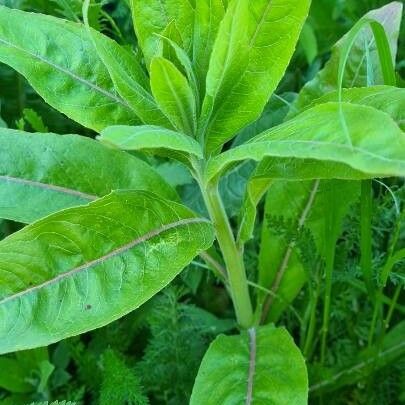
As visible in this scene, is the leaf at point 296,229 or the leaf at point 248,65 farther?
the leaf at point 296,229

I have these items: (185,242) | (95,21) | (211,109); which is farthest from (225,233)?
(95,21)

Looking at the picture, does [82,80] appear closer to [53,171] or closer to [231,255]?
[53,171]

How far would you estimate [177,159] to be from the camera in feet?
3.07

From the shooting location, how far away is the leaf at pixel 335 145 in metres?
0.64

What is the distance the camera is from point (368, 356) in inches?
44.9

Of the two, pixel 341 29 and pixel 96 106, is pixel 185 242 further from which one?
pixel 341 29

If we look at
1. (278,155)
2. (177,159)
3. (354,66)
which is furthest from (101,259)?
(354,66)

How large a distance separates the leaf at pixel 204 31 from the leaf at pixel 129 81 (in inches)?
2.8

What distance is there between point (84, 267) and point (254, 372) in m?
0.31

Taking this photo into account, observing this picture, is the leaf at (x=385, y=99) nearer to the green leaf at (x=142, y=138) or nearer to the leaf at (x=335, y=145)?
the leaf at (x=335, y=145)

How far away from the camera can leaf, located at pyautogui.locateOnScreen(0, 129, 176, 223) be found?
99 cm

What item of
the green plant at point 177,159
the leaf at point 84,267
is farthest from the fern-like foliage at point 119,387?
the leaf at point 84,267

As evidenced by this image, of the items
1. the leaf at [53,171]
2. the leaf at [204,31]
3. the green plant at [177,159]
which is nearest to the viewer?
the green plant at [177,159]

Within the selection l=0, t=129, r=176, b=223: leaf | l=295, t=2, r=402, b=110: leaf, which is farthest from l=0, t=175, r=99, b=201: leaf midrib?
l=295, t=2, r=402, b=110: leaf
